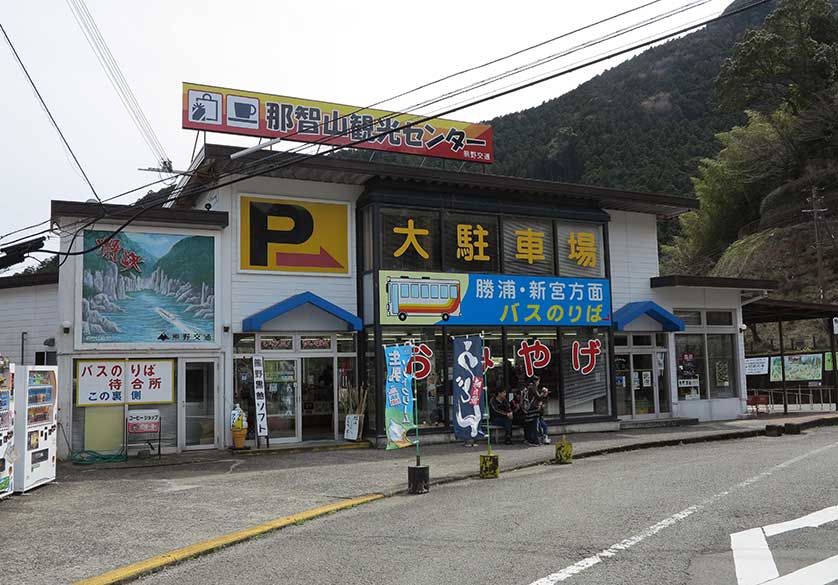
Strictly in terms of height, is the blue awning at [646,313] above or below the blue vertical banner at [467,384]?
above

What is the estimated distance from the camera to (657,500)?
8734 millimetres

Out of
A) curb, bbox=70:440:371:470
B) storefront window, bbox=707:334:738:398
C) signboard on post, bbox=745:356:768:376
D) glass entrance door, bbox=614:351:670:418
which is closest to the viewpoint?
curb, bbox=70:440:371:470

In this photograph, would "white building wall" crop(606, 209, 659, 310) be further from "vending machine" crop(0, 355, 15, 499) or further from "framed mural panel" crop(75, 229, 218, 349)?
"vending machine" crop(0, 355, 15, 499)

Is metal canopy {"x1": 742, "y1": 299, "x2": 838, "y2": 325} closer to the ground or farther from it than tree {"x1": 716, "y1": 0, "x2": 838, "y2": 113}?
closer to the ground

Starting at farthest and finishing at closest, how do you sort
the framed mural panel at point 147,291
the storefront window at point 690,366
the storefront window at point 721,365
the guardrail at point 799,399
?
1. the guardrail at point 799,399
2. the storefront window at point 721,365
3. the storefront window at point 690,366
4. the framed mural panel at point 147,291

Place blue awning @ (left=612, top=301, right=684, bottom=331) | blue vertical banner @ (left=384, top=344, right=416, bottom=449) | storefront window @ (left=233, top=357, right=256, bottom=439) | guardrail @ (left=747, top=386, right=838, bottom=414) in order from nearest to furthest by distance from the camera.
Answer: blue vertical banner @ (left=384, top=344, right=416, bottom=449) < storefront window @ (left=233, top=357, right=256, bottom=439) < blue awning @ (left=612, top=301, right=684, bottom=331) < guardrail @ (left=747, top=386, right=838, bottom=414)

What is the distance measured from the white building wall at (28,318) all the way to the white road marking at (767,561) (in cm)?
1813

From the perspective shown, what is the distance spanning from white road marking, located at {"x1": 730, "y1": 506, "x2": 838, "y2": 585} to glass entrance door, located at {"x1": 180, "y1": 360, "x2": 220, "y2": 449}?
11.2 meters

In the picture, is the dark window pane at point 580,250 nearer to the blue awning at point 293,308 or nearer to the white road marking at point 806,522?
the blue awning at point 293,308

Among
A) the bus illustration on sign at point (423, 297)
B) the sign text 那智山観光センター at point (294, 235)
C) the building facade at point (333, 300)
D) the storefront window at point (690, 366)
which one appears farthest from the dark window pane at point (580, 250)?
the sign text 那智山観光センター at point (294, 235)

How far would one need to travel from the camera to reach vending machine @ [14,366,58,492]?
1015cm

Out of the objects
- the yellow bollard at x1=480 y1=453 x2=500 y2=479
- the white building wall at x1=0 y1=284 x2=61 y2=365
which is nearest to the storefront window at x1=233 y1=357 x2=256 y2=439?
the yellow bollard at x1=480 y1=453 x2=500 y2=479

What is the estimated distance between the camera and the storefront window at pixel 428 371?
53.1 feet

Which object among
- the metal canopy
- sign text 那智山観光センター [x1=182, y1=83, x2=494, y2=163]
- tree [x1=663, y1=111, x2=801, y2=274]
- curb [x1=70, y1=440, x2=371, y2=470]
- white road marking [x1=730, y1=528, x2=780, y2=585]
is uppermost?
tree [x1=663, y1=111, x2=801, y2=274]
